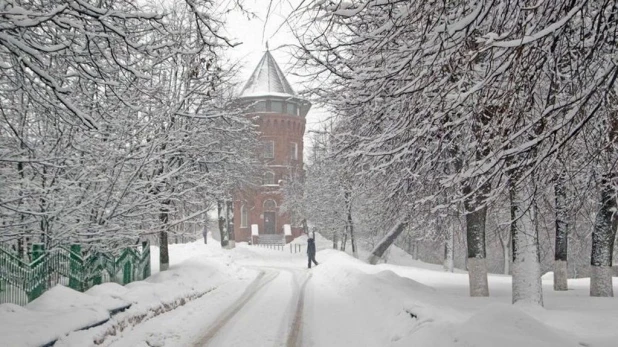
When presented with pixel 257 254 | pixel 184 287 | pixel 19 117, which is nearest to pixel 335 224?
pixel 257 254

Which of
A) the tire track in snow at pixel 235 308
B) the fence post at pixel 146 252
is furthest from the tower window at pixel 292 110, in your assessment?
the fence post at pixel 146 252

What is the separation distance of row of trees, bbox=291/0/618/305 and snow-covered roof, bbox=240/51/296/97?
138ft

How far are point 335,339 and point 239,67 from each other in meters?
12.1

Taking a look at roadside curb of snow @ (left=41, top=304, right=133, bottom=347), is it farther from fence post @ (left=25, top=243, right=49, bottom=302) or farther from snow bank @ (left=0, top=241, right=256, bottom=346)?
fence post @ (left=25, top=243, right=49, bottom=302)

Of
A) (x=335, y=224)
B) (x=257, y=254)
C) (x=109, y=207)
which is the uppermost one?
(x=109, y=207)

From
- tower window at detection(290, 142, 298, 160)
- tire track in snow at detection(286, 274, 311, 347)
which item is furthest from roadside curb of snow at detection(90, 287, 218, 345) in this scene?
tower window at detection(290, 142, 298, 160)

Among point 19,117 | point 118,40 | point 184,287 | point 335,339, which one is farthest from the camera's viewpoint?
Result: point 184,287

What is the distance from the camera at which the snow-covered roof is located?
5619cm

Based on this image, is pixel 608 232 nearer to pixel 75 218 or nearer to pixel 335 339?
pixel 335 339

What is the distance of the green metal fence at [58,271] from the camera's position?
9211 mm

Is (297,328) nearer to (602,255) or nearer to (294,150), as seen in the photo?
(602,255)

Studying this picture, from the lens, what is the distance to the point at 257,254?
1503 inches

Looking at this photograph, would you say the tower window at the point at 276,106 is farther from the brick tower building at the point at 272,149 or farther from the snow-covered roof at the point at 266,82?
the snow-covered roof at the point at 266,82

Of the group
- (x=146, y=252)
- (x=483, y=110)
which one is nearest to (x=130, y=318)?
(x=146, y=252)
